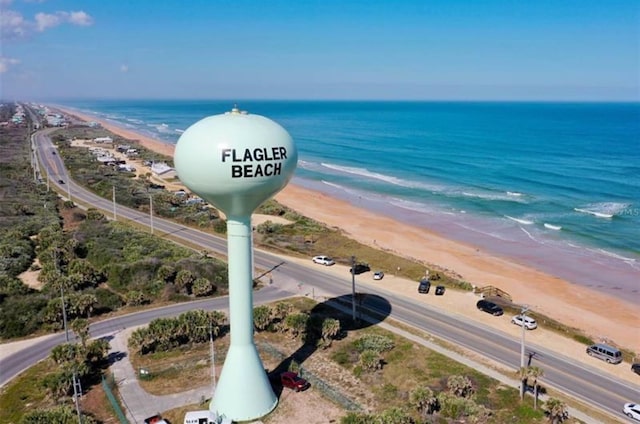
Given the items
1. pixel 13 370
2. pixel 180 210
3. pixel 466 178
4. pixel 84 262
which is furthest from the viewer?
pixel 466 178

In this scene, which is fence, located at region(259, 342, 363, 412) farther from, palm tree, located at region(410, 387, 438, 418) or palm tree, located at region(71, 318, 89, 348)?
palm tree, located at region(71, 318, 89, 348)

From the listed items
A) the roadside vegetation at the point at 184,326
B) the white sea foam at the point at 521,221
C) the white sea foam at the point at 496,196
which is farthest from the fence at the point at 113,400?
the white sea foam at the point at 496,196

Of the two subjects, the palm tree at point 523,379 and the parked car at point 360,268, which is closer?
the palm tree at point 523,379

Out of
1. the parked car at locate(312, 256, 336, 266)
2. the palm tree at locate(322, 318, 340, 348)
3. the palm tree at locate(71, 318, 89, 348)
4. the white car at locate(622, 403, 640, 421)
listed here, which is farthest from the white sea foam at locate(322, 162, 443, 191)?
the palm tree at locate(71, 318, 89, 348)

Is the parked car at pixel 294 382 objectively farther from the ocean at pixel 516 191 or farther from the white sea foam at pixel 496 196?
the white sea foam at pixel 496 196

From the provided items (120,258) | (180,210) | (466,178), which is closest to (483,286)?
(120,258)

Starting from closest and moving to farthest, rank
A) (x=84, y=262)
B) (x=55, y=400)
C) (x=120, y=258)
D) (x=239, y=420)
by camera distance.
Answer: (x=239, y=420) → (x=55, y=400) → (x=84, y=262) → (x=120, y=258)

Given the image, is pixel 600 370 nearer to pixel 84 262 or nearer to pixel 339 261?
pixel 339 261
